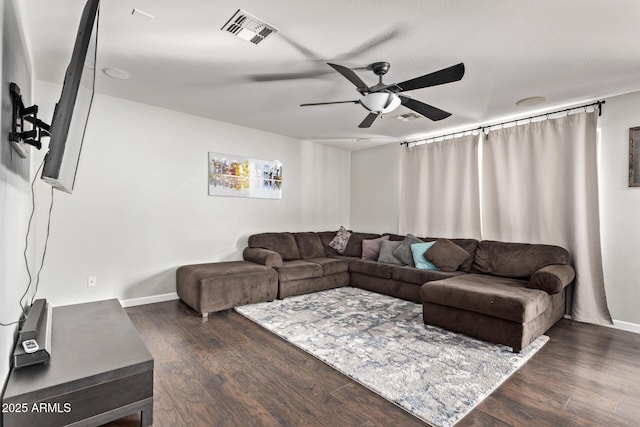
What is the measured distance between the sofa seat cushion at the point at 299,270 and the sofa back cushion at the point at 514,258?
2.11m

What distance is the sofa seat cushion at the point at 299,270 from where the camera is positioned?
13.4 ft

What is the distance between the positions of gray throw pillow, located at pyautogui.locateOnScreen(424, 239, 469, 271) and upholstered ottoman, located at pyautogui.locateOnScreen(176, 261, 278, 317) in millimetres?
2106

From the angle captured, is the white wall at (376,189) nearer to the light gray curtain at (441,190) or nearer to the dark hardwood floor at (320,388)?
the light gray curtain at (441,190)

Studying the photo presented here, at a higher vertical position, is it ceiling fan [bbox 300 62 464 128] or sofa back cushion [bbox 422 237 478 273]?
ceiling fan [bbox 300 62 464 128]

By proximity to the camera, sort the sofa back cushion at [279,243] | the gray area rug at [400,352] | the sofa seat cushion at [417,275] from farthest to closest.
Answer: the sofa back cushion at [279,243] < the sofa seat cushion at [417,275] < the gray area rug at [400,352]

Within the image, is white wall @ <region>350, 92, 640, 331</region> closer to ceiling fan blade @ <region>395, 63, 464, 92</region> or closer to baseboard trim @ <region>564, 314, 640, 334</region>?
baseboard trim @ <region>564, 314, 640, 334</region>

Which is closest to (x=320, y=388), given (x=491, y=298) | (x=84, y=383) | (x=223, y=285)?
(x=84, y=383)

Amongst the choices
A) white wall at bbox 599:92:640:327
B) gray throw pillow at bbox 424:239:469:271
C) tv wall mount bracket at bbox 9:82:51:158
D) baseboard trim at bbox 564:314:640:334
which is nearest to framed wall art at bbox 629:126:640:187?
white wall at bbox 599:92:640:327

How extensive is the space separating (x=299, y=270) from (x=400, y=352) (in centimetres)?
195

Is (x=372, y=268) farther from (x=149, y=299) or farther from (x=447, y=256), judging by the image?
(x=149, y=299)

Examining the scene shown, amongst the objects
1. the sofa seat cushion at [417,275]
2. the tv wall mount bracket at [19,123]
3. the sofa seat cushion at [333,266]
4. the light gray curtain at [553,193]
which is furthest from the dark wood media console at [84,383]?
the light gray curtain at [553,193]

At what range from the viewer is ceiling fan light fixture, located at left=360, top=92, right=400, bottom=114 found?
2.51 meters

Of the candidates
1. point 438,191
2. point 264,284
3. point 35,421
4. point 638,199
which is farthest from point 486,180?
point 35,421

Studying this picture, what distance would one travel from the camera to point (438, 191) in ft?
15.9
